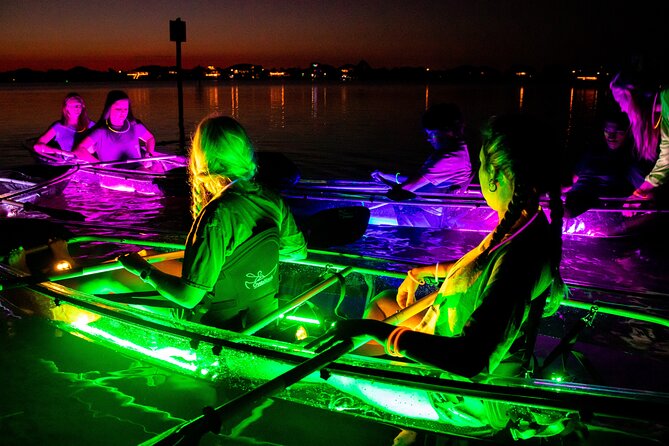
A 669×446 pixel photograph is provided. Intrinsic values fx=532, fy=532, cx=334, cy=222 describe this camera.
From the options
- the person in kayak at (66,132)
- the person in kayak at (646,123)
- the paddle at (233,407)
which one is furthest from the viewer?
the person in kayak at (66,132)

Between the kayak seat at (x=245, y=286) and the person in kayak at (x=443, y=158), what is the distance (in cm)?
434

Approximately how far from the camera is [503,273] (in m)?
2.02

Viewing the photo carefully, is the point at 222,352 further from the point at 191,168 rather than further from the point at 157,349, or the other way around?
the point at 191,168

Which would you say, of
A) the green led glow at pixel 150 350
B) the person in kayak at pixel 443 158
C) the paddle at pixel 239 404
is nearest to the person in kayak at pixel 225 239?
the green led glow at pixel 150 350

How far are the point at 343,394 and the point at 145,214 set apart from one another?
8.11 metres

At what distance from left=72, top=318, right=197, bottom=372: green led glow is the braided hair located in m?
2.20

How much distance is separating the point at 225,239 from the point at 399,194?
5714mm

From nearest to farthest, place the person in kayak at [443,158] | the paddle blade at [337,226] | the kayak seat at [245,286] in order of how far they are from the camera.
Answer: the kayak seat at [245,286], the person in kayak at [443,158], the paddle blade at [337,226]

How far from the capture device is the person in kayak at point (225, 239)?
2850 millimetres

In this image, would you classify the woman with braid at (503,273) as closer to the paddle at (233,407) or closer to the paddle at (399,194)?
the paddle at (233,407)

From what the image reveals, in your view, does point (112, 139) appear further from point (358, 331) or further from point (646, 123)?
point (358, 331)

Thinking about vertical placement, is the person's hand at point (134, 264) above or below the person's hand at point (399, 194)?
above

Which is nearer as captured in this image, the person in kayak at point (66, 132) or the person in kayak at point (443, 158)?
the person in kayak at point (443, 158)

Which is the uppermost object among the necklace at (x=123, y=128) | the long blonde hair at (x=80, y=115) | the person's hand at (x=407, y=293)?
the long blonde hair at (x=80, y=115)
